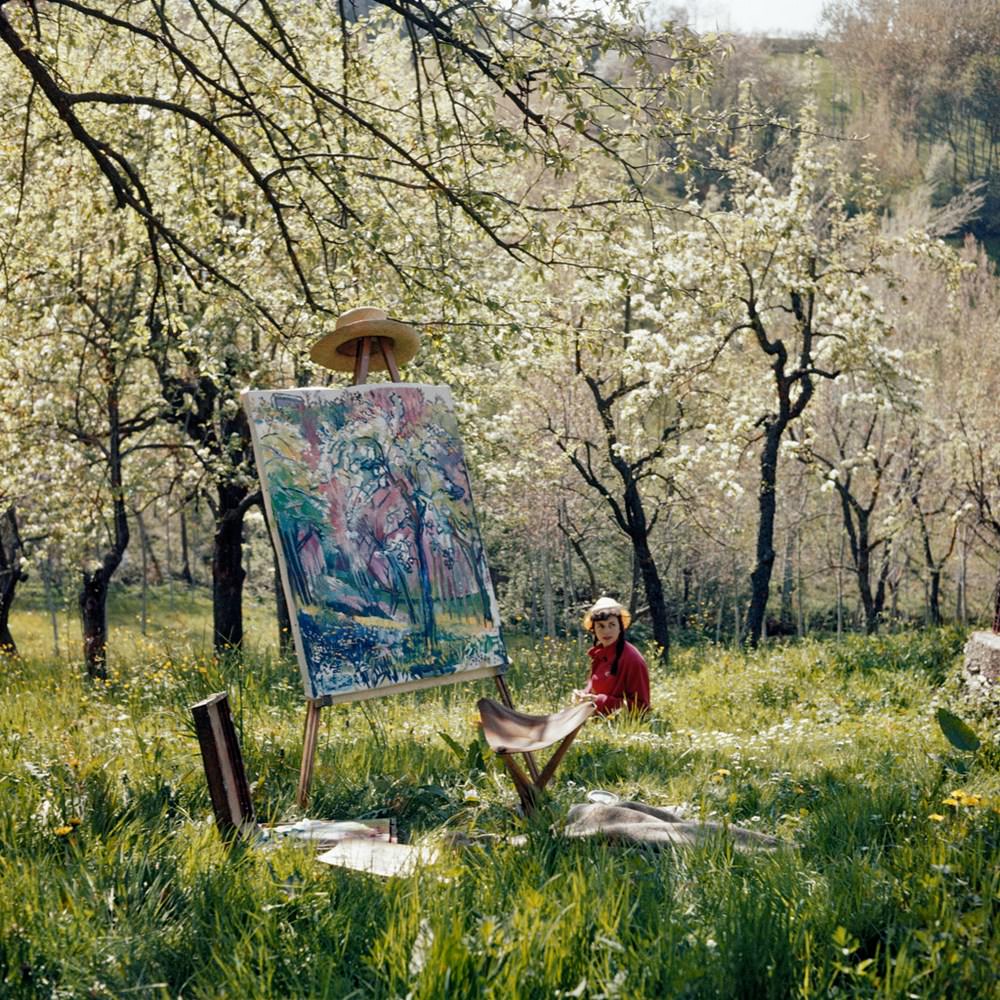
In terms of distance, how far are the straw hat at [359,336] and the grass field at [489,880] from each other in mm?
2170

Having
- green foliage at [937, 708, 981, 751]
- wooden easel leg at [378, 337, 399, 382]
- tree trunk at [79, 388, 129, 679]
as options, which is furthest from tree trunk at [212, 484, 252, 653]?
green foliage at [937, 708, 981, 751]

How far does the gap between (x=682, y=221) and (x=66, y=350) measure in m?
20.9

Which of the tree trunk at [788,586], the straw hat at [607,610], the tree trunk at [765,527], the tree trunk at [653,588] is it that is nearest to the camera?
the straw hat at [607,610]

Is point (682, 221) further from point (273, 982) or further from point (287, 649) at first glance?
point (273, 982)

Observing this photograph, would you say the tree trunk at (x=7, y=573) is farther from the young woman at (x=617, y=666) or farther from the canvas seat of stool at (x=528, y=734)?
the canvas seat of stool at (x=528, y=734)

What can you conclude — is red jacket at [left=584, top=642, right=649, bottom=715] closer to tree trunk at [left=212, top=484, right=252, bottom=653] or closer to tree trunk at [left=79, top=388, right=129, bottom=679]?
tree trunk at [left=79, top=388, right=129, bottom=679]

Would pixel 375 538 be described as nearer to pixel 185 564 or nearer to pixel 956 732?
pixel 956 732

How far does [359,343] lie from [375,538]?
1.14 m

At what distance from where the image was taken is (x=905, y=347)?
92.8 ft

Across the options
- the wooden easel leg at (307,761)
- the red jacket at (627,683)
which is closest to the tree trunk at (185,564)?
the red jacket at (627,683)

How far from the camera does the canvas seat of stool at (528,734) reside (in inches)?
177

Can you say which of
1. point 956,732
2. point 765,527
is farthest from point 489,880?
point 765,527

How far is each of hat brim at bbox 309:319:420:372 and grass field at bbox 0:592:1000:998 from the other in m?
2.17

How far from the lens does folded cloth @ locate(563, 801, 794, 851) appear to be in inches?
161
